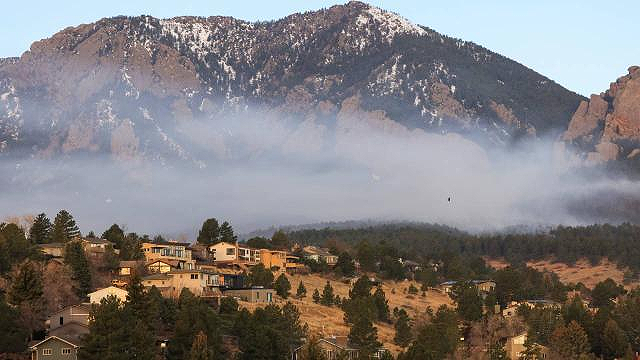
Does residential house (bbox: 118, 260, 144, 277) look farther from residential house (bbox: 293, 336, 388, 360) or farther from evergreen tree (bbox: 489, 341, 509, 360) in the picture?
evergreen tree (bbox: 489, 341, 509, 360)

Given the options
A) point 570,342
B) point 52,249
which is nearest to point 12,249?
point 52,249

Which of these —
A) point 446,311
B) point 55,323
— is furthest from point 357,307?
point 55,323

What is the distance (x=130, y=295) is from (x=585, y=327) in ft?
240

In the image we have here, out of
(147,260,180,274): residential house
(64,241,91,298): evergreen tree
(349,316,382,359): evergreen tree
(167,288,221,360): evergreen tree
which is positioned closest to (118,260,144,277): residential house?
(147,260,180,274): residential house

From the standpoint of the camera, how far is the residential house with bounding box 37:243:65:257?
177 m

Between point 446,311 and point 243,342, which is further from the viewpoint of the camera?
point 446,311

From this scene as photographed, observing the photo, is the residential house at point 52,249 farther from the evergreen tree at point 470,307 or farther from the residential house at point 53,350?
the evergreen tree at point 470,307

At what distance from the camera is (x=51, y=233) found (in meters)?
197

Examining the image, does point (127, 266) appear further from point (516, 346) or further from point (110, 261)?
point (516, 346)

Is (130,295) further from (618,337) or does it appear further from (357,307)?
(618,337)

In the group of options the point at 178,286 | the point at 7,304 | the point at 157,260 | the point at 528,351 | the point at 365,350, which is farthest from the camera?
the point at 157,260

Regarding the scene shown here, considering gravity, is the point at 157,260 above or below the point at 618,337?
above

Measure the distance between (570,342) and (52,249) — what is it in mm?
74127

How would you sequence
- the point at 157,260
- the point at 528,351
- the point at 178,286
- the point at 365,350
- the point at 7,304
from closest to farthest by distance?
the point at 7,304 → the point at 365,350 → the point at 528,351 → the point at 178,286 → the point at 157,260
